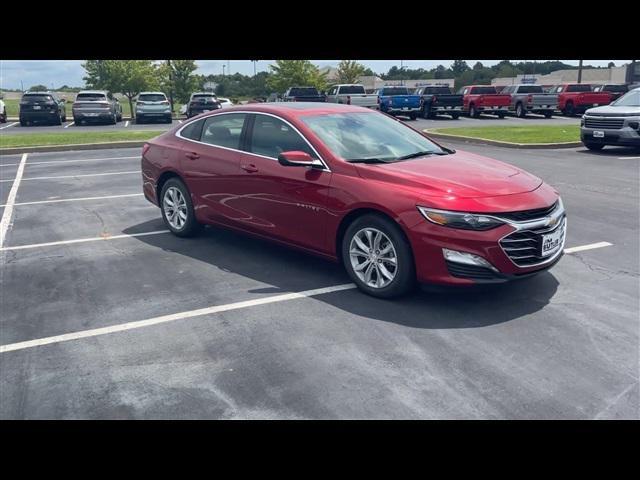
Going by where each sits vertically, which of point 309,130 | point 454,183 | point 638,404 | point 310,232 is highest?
point 309,130

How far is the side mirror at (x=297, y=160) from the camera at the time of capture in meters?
5.69

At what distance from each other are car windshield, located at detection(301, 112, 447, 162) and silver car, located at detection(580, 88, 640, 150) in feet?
34.1

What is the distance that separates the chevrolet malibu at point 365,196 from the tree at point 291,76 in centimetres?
4433

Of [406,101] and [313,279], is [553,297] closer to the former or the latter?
[313,279]

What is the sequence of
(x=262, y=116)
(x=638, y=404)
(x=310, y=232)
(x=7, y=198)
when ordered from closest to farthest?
(x=638, y=404) < (x=310, y=232) < (x=262, y=116) < (x=7, y=198)

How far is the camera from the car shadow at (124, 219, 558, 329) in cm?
495

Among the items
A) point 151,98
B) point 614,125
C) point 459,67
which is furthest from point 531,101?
point 459,67

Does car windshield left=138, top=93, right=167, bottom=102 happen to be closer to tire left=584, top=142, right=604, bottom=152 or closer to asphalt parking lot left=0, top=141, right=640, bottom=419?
tire left=584, top=142, right=604, bottom=152

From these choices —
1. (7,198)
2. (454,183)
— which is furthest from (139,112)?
(454,183)

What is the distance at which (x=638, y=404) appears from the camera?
3.59m

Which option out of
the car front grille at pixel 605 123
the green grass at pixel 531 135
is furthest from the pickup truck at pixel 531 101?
the car front grille at pixel 605 123

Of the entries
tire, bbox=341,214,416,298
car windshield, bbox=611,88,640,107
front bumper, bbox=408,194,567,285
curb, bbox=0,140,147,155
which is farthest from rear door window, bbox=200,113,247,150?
car windshield, bbox=611,88,640,107

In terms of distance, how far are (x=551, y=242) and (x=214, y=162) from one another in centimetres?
361

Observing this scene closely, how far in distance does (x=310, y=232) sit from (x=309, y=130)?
3.29ft
